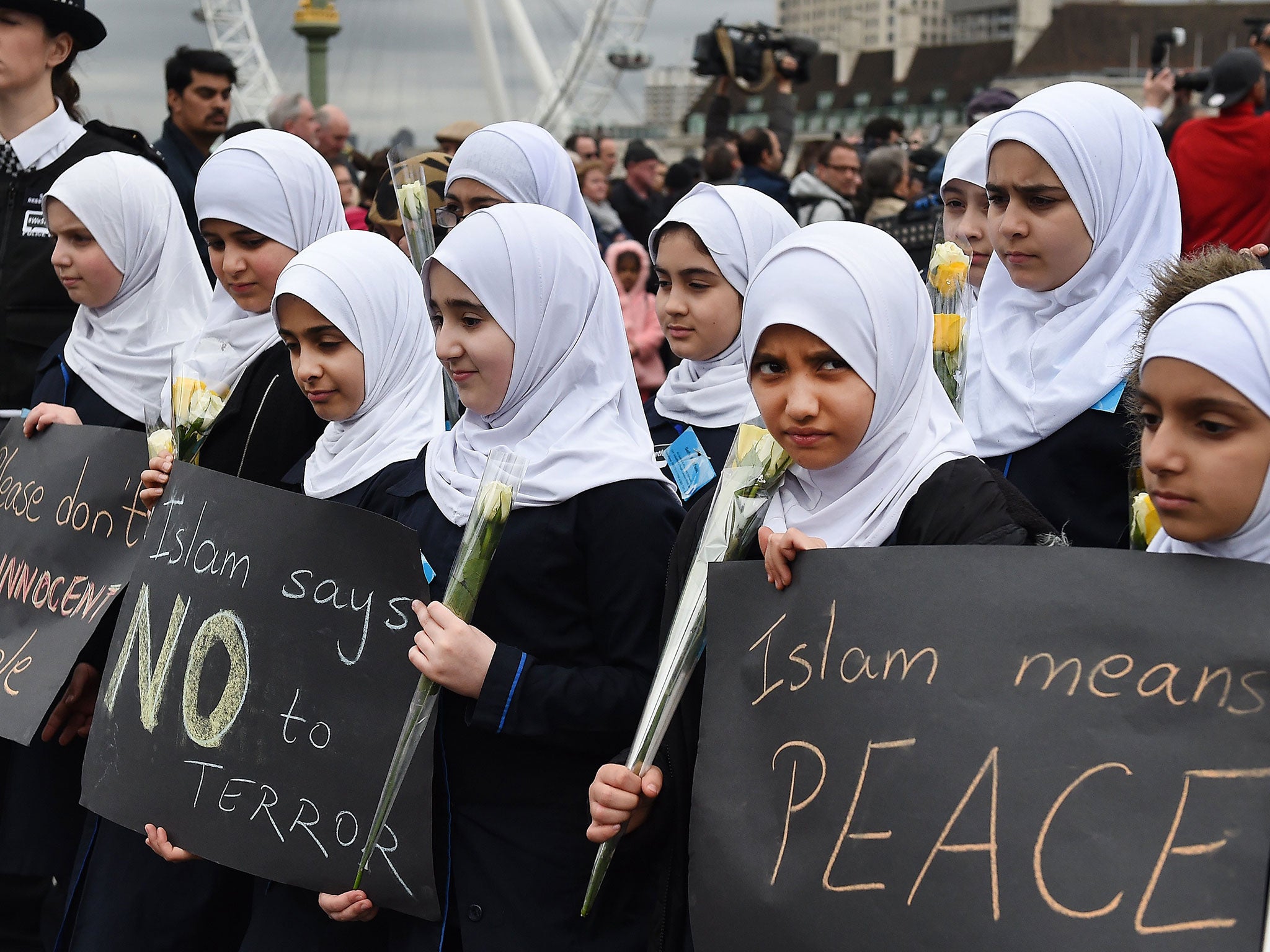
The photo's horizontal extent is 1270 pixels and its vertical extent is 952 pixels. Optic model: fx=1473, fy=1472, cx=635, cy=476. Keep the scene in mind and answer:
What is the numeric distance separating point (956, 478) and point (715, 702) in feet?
1.44

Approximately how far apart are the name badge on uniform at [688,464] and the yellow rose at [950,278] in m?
0.65

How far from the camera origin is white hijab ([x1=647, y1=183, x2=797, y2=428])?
132 inches

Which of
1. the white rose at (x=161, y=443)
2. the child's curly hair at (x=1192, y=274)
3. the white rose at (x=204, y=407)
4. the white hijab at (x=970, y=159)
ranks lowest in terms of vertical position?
the white rose at (x=161, y=443)

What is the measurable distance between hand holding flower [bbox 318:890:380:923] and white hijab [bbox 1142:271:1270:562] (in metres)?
1.38

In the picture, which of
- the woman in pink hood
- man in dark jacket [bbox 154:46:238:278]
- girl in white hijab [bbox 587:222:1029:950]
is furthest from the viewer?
the woman in pink hood

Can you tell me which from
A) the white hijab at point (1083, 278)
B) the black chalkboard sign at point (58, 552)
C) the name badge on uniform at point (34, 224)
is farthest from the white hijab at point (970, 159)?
the name badge on uniform at point (34, 224)

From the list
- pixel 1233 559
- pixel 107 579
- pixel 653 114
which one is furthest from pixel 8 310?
pixel 653 114

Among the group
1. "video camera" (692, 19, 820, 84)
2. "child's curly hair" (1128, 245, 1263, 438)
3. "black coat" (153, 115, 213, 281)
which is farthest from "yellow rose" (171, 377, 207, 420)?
"video camera" (692, 19, 820, 84)

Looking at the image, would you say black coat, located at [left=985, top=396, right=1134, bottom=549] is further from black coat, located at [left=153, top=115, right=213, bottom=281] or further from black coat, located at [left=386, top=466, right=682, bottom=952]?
black coat, located at [left=153, top=115, right=213, bottom=281]

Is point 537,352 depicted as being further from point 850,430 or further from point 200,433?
point 200,433

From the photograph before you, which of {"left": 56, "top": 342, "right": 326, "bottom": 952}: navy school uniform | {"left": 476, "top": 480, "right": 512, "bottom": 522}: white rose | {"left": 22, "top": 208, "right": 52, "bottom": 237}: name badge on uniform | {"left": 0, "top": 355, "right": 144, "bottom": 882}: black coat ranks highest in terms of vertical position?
{"left": 476, "top": 480, "right": 512, "bottom": 522}: white rose

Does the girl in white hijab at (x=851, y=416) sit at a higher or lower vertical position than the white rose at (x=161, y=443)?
higher

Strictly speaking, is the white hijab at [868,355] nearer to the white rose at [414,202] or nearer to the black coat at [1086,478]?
the black coat at [1086,478]

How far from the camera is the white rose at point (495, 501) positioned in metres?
2.11
